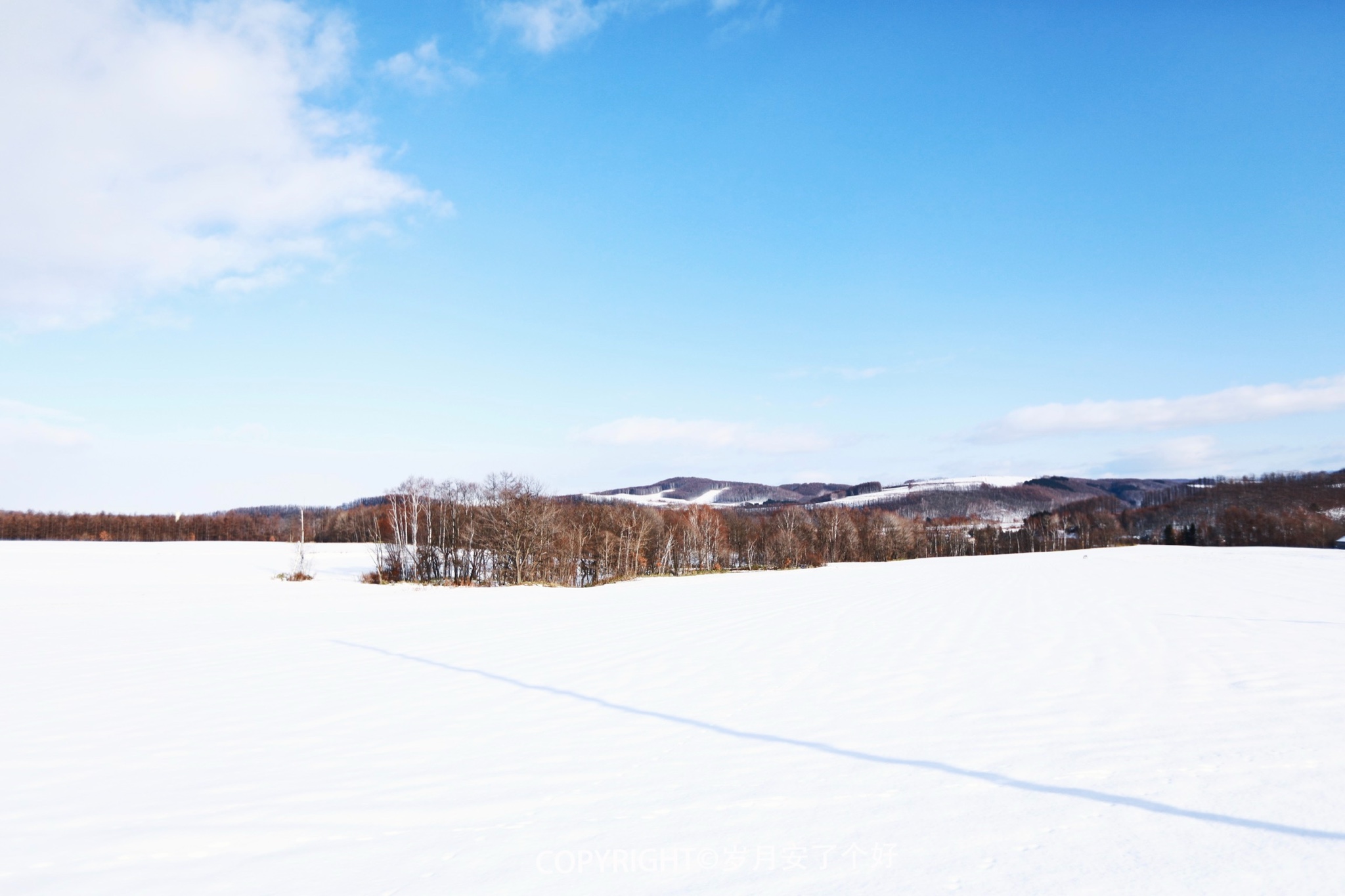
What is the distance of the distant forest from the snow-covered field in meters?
26.0

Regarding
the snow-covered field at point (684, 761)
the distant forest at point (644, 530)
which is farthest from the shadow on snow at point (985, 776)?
the distant forest at point (644, 530)

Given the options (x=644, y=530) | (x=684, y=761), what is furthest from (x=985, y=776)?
(x=644, y=530)

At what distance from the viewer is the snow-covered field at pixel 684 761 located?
10.7 ft

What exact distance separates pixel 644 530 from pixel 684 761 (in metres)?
49.4

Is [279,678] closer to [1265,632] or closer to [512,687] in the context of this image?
[512,687]

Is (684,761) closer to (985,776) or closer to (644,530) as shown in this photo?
(985,776)

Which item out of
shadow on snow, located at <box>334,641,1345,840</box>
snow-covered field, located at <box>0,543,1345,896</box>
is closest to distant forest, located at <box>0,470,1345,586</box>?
snow-covered field, located at <box>0,543,1345,896</box>

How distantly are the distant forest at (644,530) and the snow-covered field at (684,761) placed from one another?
2599 cm

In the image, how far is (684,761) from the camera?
4793 millimetres

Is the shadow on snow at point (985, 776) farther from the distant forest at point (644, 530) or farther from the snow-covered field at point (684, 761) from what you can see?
the distant forest at point (644, 530)

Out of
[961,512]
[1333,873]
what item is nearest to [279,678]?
[1333,873]

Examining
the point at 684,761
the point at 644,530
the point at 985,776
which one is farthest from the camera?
the point at 644,530

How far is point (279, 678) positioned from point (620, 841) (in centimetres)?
652

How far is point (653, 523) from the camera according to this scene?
6075cm
